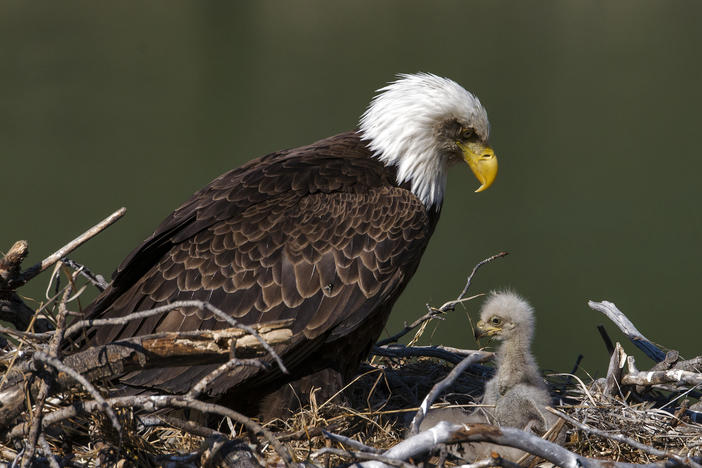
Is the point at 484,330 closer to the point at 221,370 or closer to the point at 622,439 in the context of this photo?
the point at 622,439

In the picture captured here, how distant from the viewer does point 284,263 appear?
4445mm

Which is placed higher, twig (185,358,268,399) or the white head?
the white head

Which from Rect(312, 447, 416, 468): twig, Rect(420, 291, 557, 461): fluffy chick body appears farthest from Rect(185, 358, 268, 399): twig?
Rect(420, 291, 557, 461): fluffy chick body

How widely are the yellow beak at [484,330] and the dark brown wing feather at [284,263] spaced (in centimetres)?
51

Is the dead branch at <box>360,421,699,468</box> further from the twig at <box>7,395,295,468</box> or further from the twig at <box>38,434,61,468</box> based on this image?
the twig at <box>38,434,61,468</box>

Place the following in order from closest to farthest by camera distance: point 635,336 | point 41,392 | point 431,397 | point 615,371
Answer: point 41,392
point 431,397
point 615,371
point 635,336

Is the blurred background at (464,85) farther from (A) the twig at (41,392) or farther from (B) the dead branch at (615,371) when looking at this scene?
(A) the twig at (41,392)

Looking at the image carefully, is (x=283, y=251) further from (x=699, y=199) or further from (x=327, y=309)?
(x=699, y=199)

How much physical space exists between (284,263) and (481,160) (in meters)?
1.27

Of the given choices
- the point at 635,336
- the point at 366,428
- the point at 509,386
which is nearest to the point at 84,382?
the point at 366,428

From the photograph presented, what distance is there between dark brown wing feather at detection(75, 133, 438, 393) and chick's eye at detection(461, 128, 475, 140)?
1.96 ft

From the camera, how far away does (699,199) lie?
1493 cm

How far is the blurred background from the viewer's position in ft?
42.6

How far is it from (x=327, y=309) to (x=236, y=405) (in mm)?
631
